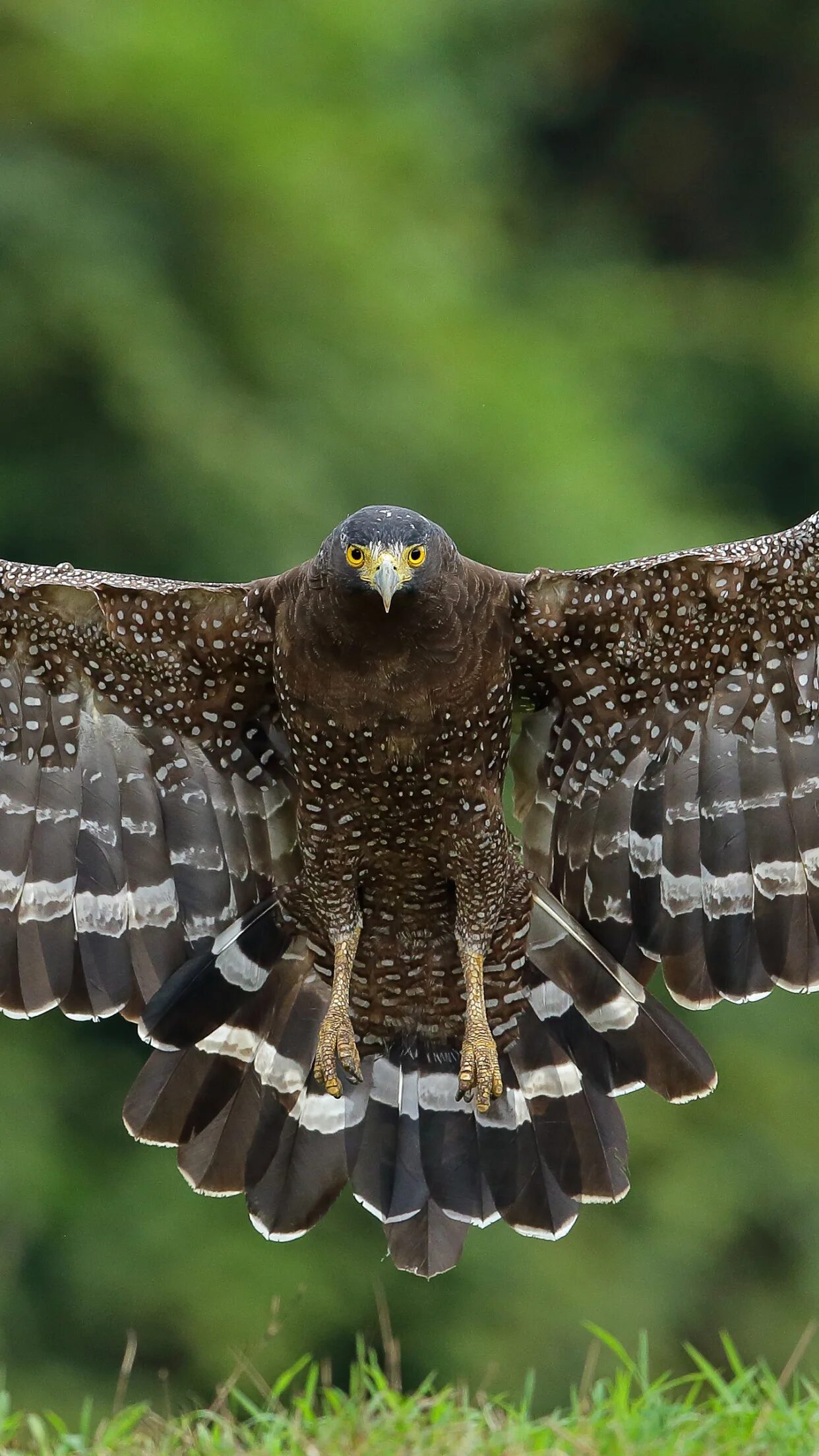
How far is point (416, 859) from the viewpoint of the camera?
471 centimetres

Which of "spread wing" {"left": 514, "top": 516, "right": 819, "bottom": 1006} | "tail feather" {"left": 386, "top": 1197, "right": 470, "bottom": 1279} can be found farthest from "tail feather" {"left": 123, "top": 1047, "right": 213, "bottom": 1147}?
"spread wing" {"left": 514, "top": 516, "right": 819, "bottom": 1006}

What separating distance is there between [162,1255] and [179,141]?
5.11 m

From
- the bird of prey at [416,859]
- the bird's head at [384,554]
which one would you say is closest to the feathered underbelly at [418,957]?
the bird of prey at [416,859]

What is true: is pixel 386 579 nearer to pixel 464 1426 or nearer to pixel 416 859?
pixel 416 859

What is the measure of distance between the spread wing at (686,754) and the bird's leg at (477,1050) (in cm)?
36

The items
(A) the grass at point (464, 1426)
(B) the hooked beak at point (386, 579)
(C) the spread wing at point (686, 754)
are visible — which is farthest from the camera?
(C) the spread wing at point (686, 754)

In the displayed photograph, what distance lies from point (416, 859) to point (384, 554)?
0.93 m

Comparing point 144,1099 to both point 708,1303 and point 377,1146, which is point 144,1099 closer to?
point 377,1146

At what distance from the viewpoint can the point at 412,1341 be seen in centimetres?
833

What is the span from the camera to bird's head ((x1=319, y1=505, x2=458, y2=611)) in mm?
4117

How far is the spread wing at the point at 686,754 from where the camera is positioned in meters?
4.43

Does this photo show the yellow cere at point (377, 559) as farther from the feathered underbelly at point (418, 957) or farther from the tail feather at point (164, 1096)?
the tail feather at point (164, 1096)

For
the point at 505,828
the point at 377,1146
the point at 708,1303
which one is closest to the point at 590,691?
the point at 505,828

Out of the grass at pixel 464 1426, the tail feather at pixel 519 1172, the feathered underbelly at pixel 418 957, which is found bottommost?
the grass at pixel 464 1426
